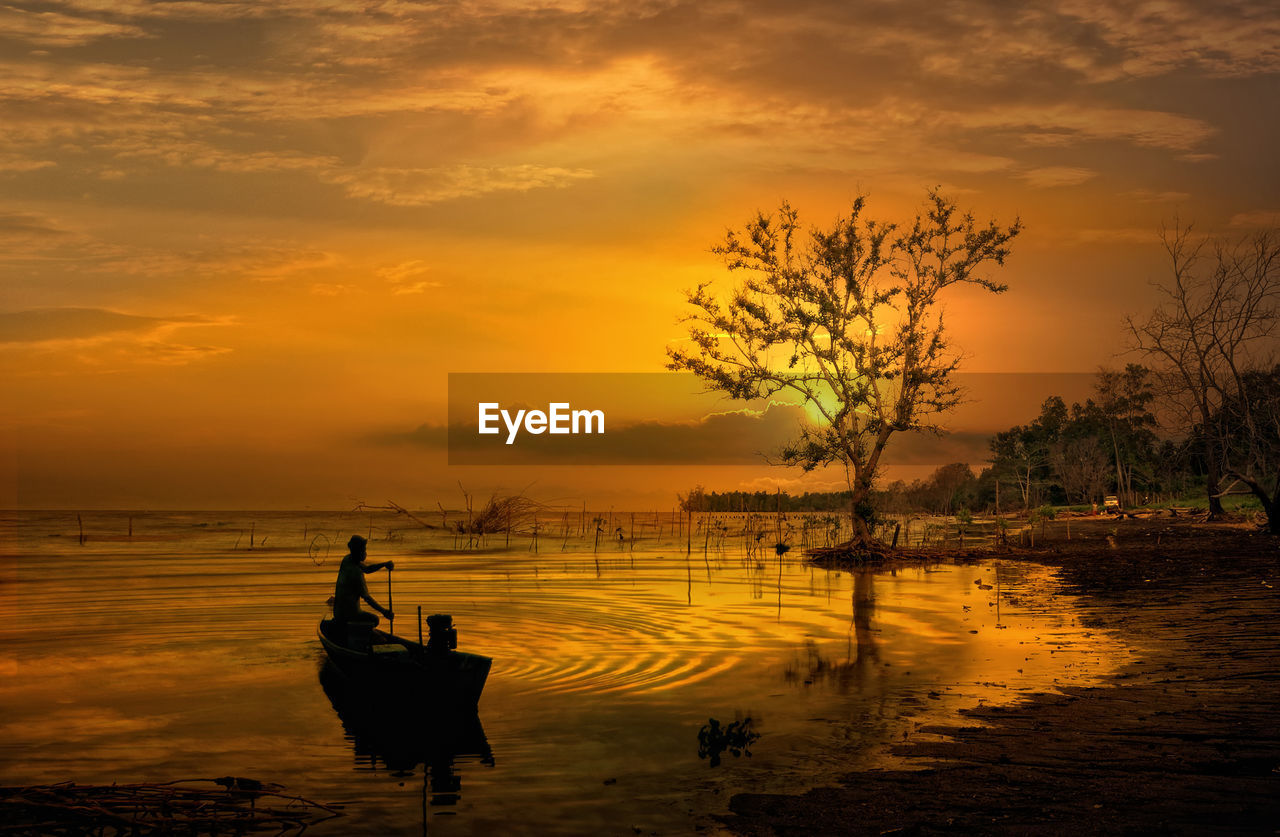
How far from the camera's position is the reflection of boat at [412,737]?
11.4 m

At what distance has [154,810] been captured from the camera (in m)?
9.53

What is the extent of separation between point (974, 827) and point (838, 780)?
6.45ft

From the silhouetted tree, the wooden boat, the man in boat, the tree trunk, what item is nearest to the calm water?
the wooden boat

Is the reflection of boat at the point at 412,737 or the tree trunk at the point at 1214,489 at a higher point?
the tree trunk at the point at 1214,489

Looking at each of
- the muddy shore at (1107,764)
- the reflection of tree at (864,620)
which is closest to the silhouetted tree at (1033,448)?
the reflection of tree at (864,620)

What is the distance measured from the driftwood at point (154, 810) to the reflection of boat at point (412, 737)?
139 cm

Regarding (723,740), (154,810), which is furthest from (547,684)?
(154,810)

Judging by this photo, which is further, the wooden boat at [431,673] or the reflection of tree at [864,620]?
the reflection of tree at [864,620]

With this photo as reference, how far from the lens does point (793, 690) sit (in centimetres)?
1541

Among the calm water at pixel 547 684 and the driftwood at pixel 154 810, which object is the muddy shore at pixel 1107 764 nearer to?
the calm water at pixel 547 684

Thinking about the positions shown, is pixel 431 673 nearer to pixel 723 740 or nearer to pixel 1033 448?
pixel 723 740

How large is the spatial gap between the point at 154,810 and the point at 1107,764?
930 cm

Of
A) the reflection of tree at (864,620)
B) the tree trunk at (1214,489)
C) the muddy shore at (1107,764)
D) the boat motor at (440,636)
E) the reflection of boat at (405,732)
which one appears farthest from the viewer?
the tree trunk at (1214,489)

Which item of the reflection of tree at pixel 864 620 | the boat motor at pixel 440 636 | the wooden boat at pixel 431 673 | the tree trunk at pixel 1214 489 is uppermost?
the tree trunk at pixel 1214 489
